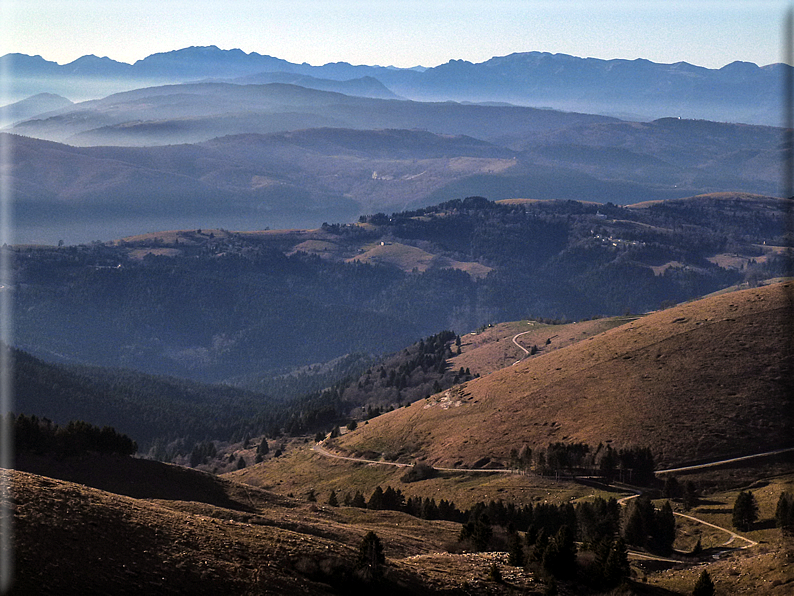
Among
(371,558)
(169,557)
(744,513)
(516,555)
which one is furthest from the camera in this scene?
(744,513)

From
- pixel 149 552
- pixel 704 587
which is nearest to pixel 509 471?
pixel 704 587

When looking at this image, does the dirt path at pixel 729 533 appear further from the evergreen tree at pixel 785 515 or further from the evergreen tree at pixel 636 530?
the evergreen tree at pixel 636 530

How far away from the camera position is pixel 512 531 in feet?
220

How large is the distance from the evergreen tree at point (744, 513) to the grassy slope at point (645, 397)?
24679 mm

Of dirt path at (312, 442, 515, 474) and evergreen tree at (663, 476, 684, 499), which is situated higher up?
evergreen tree at (663, 476, 684, 499)

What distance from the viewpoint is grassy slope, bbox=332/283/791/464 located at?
4090 inches

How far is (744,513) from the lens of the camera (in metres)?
73.3

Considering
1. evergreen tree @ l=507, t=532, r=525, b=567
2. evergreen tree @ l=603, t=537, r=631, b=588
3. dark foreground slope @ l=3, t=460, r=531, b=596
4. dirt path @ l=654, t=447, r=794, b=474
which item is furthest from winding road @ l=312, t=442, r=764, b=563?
dark foreground slope @ l=3, t=460, r=531, b=596

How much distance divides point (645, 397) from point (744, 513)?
41.7m

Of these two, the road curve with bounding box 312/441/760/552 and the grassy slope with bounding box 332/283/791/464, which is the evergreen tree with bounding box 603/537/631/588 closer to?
the road curve with bounding box 312/441/760/552

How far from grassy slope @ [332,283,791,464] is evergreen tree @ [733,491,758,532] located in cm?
2468

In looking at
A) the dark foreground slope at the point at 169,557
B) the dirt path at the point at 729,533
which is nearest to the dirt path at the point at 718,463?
the dirt path at the point at 729,533

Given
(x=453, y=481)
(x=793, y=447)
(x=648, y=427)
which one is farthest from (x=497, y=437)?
(x=793, y=447)

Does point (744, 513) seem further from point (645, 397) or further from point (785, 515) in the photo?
point (645, 397)
